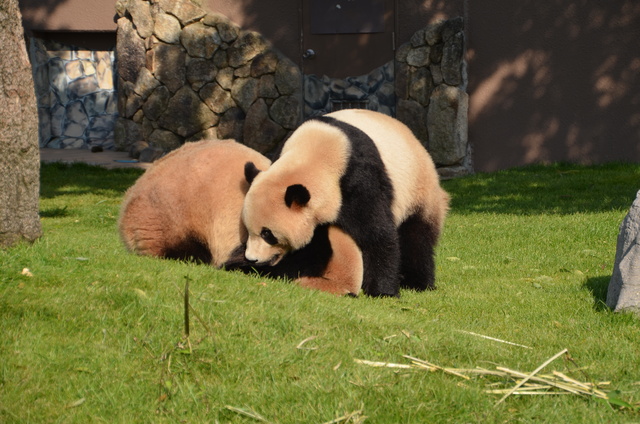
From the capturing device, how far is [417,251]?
607 centimetres

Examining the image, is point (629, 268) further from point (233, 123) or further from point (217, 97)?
point (217, 97)

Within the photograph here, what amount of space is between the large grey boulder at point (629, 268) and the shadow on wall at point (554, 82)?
8.46 metres

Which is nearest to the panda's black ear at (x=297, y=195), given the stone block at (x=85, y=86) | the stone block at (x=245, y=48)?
the stone block at (x=245, y=48)

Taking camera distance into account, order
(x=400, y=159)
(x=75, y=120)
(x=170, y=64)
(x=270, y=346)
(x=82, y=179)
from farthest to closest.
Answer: (x=75, y=120) < (x=170, y=64) < (x=82, y=179) < (x=400, y=159) < (x=270, y=346)

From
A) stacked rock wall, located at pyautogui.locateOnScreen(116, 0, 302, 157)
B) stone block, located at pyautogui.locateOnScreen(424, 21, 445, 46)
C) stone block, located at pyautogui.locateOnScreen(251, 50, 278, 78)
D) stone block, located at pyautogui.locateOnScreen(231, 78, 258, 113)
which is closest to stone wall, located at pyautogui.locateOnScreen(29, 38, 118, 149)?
stacked rock wall, located at pyautogui.locateOnScreen(116, 0, 302, 157)

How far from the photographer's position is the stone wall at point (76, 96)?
16.5 metres

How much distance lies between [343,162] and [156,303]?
5.49 ft

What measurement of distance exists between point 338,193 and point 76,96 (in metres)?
12.8

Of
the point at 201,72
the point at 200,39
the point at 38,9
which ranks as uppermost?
the point at 38,9

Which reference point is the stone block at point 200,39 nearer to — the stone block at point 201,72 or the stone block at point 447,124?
the stone block at point 201,72

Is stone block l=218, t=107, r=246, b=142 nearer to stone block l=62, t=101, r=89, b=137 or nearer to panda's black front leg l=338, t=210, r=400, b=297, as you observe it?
stone block l=62, t=101, r=89, b=137

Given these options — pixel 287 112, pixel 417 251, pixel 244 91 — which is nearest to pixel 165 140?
pixel 244 91

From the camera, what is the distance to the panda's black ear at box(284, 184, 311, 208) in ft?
16.1

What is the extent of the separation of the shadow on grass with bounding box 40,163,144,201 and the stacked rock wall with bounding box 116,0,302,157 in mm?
1573
